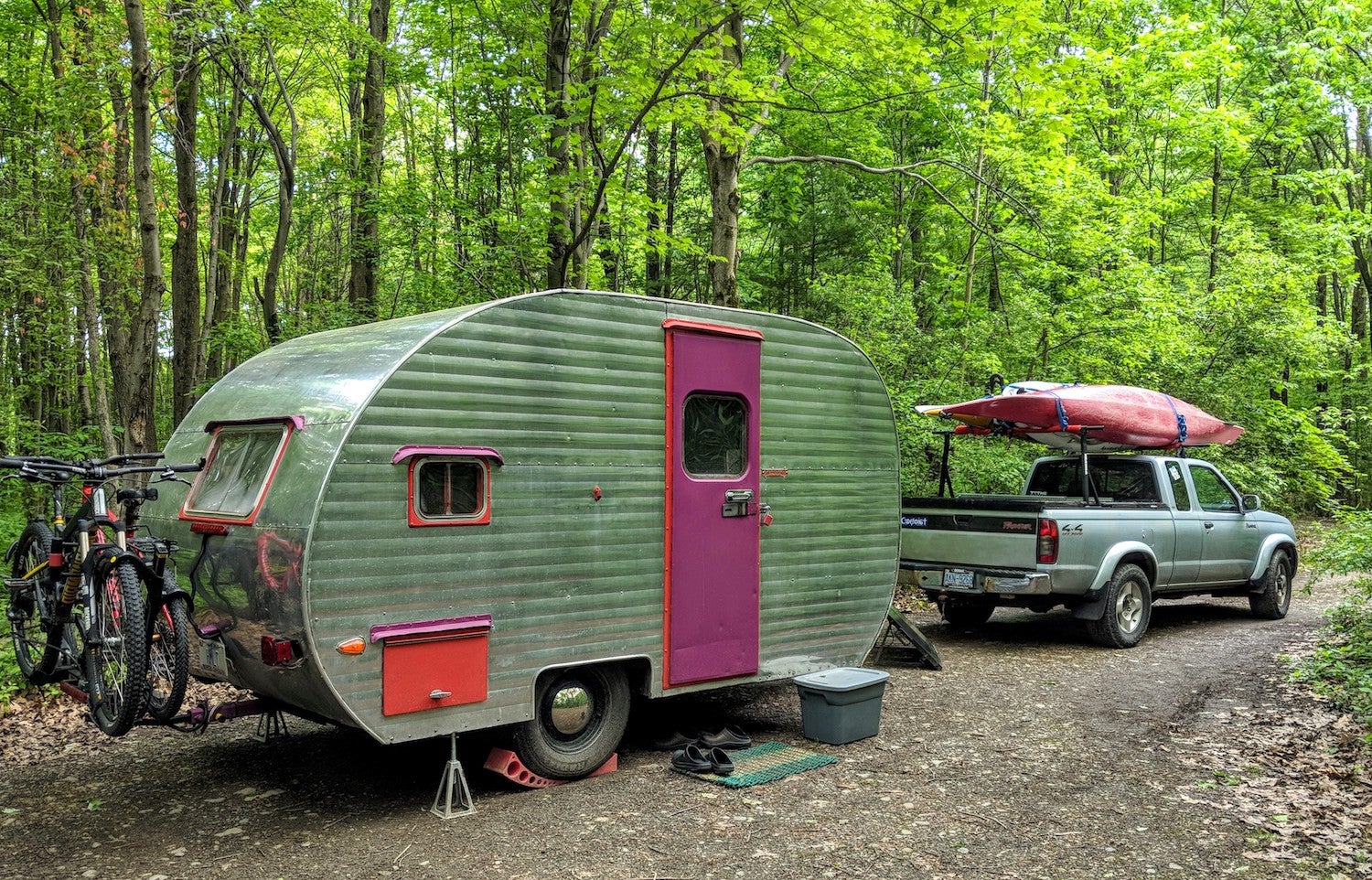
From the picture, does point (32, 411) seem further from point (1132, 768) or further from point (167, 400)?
point (1132, 768)

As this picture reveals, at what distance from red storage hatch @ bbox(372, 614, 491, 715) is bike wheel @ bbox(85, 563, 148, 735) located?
104 cm

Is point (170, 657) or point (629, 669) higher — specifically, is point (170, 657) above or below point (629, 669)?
above

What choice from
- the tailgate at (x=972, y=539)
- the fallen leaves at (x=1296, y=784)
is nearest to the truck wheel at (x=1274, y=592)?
the tailgate at (x=972, y=539)

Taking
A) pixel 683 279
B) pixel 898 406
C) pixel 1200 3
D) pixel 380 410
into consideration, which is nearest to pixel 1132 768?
pixel 380 410

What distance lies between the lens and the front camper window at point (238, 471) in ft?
17.5

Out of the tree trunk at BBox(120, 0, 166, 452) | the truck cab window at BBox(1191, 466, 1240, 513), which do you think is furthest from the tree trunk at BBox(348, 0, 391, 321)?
the truck cab window at BBox(1191, 466, 1240, 513)

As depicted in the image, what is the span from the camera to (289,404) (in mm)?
5492

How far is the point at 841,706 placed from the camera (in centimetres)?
672

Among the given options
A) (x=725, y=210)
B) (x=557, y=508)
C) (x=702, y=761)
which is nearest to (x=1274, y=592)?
(x=725, y=210)

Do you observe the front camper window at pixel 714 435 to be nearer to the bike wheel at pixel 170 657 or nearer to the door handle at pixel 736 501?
the door handle at pixel 736 501

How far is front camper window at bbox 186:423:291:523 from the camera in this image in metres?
5.33

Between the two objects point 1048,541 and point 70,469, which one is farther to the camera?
point 1048,541

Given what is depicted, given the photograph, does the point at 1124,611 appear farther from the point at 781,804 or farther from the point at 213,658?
the point at 213,658

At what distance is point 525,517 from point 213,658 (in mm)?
1836
